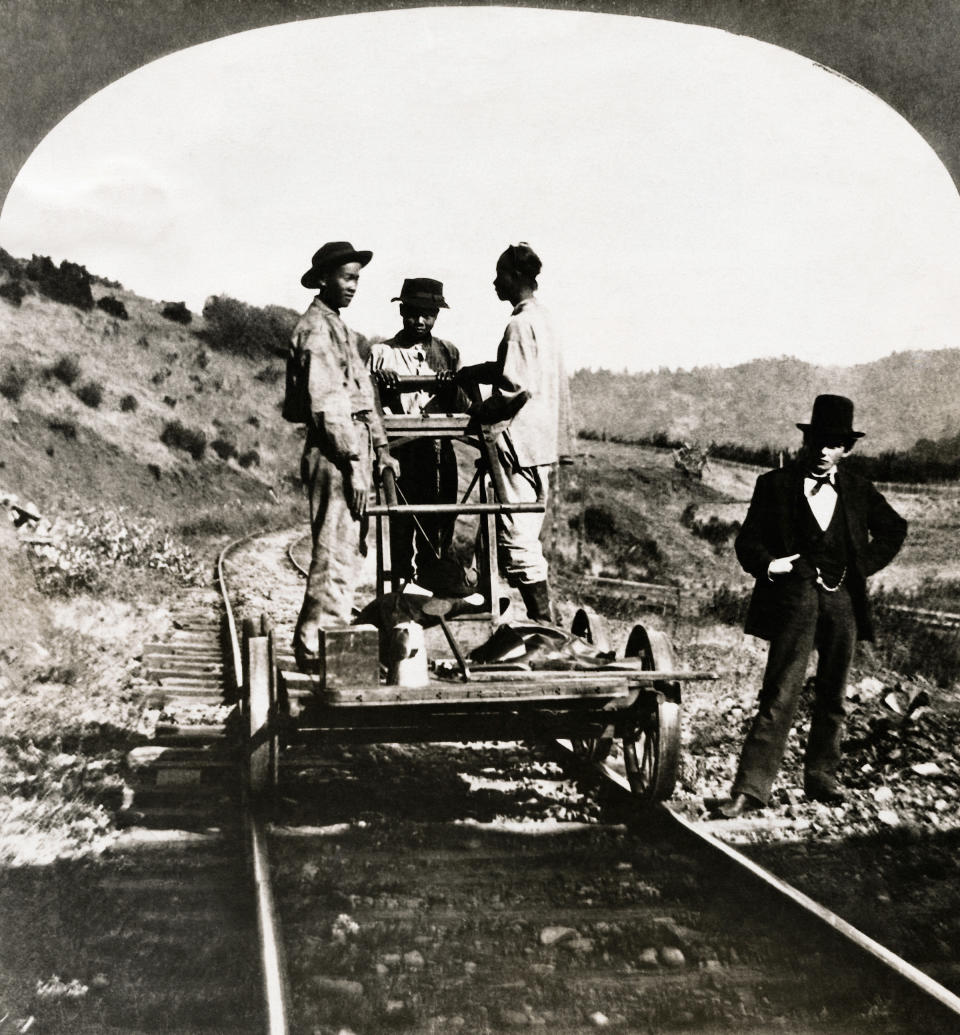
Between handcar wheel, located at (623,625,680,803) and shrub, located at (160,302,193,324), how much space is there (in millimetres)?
2098

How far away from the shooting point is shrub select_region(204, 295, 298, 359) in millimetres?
4039

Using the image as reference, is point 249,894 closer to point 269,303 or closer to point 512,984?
point 512,984

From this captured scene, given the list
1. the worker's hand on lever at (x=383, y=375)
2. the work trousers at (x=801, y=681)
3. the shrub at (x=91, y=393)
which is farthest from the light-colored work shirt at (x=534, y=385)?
the shrub at (x=91, y=393)

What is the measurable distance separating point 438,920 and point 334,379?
6.67ft

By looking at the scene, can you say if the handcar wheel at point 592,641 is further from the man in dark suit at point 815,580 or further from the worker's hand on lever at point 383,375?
the worker's hand on lever at point 383,375

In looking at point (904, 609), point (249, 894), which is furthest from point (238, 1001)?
point (904, 609)

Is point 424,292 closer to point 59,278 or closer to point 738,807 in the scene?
point 59,278

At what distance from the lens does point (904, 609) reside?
14.2ft

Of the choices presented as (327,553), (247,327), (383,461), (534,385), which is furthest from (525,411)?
(247,327)

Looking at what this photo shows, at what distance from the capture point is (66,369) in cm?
404

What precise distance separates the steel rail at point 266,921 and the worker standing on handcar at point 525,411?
3.60 feet

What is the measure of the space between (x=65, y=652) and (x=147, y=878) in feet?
2.77

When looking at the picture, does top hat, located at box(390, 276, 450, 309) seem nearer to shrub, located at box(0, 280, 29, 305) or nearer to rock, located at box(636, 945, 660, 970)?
shrub, located at box(0, 280, 29, 305)

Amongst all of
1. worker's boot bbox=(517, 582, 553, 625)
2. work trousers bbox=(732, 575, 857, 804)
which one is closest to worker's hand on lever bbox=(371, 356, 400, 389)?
worker's boot bbox=(517, 582, 553, 625)
